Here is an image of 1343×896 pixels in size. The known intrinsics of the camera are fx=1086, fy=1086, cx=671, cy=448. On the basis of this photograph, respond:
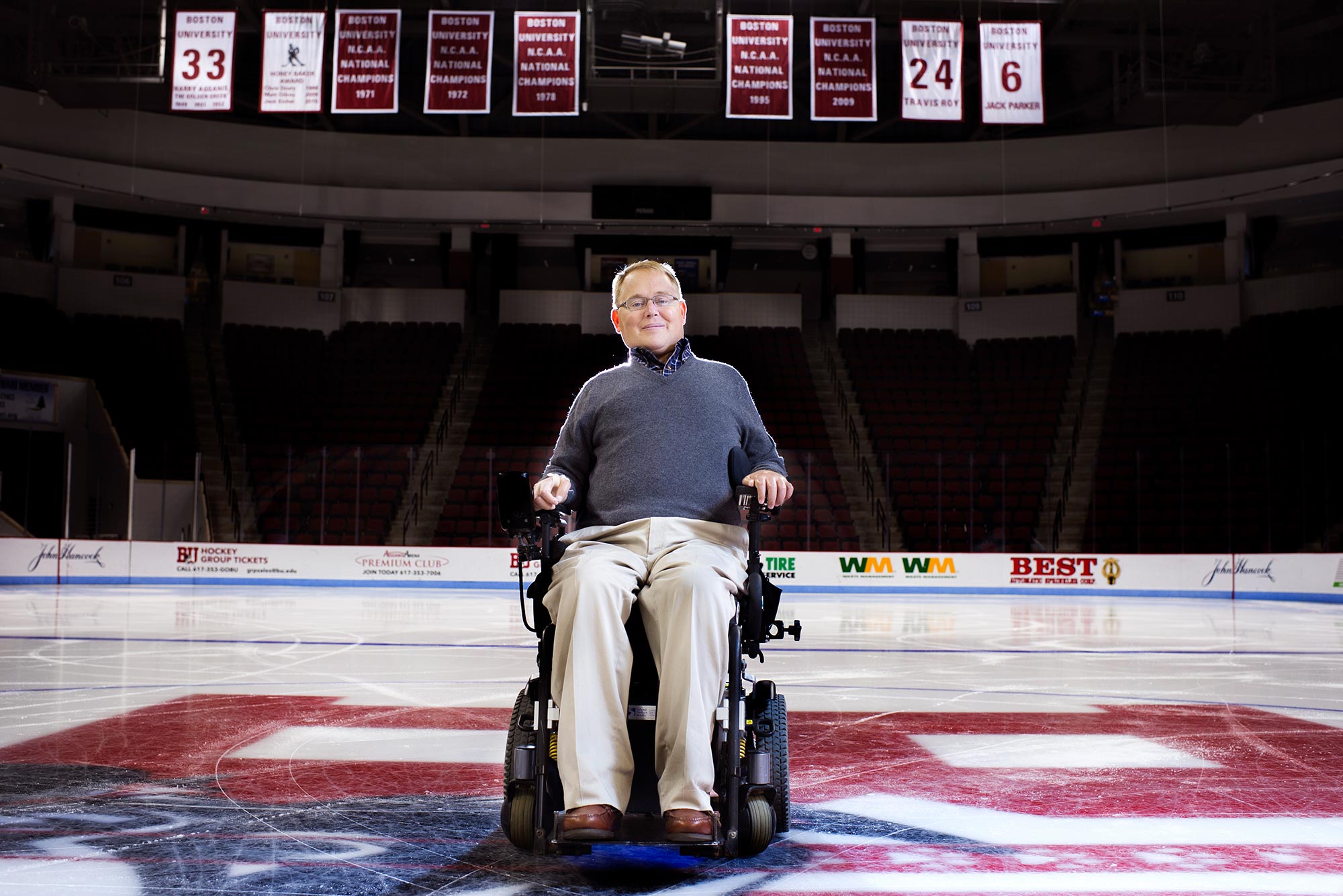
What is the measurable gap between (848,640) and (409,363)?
15.8 m

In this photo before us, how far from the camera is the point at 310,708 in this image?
14.4 feet

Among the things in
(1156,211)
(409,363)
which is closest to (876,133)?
(1156,211)

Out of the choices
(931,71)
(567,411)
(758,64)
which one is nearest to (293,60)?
(758,64)

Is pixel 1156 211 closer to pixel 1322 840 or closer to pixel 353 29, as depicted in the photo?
pixel 353 29

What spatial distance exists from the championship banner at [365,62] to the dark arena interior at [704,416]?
4 centimetres

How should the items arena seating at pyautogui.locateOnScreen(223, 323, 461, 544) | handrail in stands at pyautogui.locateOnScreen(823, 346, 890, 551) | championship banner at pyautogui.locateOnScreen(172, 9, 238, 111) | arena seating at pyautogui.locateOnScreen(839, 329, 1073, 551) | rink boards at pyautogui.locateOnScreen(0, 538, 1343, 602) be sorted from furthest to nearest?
handrail in stands at pyautogui.locateOnScreen(823, 346, 890, 551)
arena seating at pyautogui.locateOnScreen(839, 329, 1073, 551)
arena seating at pyautogui.locateOnScreen(223, 323, 461, 544)
rink boards at pyautogui.locateOnScreen(0, 538, 1343, 602)
championship banner at pyautogui.locateOnScreen(172, 9, 238, 111)

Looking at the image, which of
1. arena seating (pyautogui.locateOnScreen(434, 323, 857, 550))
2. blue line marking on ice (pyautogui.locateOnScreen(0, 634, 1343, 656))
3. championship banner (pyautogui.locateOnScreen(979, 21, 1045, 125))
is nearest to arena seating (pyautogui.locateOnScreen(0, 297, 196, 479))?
arena seating (pyautogui.locateOnScreen(434, 323, 857, 550))

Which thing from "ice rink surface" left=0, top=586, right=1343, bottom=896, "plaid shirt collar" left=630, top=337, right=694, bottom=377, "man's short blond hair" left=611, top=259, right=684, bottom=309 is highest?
"man's short blond hair" left=611, top=259, right=684, bottom=309

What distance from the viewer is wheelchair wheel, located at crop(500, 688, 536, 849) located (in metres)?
2.35

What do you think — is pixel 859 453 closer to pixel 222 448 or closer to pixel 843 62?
pixel 843 62

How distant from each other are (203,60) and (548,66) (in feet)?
13.6

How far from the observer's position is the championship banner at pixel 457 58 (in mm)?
12500

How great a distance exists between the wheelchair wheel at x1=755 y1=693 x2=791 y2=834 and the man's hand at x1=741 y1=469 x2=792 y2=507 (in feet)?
1.63

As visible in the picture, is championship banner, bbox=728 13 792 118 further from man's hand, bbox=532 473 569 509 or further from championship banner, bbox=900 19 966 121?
man's hand, bbox=532 473 569 509
